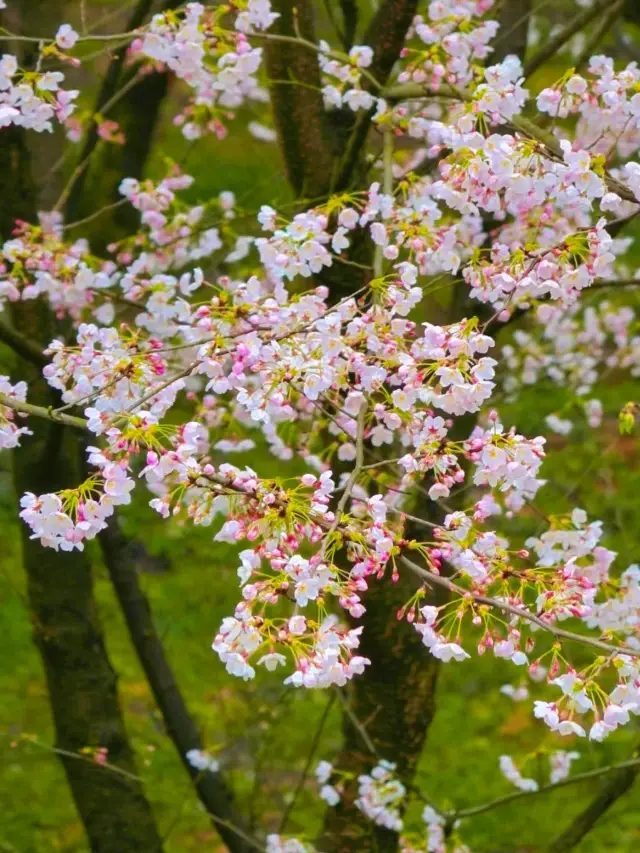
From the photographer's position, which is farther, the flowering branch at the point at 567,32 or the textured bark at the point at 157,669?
the textured bark at the point at 157,669

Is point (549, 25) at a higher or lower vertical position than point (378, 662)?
higher

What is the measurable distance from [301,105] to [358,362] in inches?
59.1

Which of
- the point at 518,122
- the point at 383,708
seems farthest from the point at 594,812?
the point at 518,122

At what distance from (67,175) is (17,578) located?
272 centimetres

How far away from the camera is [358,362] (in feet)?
8.11

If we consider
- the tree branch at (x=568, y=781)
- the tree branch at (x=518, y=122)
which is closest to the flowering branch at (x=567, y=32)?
the tree branch at (x=518, y=122)

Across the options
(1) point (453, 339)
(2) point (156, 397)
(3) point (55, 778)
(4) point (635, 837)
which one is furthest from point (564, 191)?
(3) point (55, 778)

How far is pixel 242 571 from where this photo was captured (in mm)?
2051

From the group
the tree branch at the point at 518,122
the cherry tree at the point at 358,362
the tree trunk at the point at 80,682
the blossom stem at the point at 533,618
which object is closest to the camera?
the blossom stem at the point at 533,618

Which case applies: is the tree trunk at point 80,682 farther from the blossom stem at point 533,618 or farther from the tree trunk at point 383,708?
the blossom stem at point 533,618

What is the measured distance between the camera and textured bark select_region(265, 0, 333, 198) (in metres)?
3.60

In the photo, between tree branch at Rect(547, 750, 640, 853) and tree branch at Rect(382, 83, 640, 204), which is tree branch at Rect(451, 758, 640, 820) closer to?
tree branch at Rect(547, 750, 640, 853)

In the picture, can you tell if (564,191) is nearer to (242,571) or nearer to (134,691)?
(242,571)

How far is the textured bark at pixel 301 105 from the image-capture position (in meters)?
3.60
